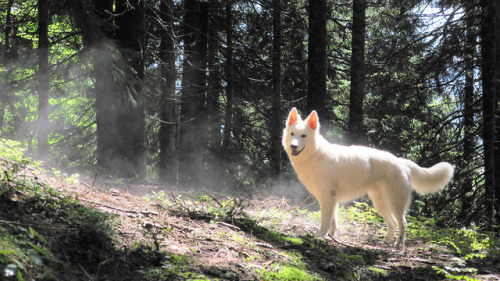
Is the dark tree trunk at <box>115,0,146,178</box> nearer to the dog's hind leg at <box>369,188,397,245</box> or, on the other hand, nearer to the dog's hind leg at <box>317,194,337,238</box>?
the dog's hind leg at <box>317,194,337,238</box>

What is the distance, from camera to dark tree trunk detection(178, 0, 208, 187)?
15.2 metres

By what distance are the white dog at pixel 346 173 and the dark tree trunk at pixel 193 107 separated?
30.2 ft

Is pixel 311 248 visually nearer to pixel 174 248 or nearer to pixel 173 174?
pixel 174 248

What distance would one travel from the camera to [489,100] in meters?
9.43

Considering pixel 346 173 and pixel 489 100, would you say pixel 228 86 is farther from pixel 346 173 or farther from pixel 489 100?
pixel 346 173

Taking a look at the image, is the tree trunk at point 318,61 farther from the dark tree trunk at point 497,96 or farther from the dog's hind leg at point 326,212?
the dog's hind leg at point 326,212

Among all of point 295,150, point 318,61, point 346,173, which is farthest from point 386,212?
point 318,61

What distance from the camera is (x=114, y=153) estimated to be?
9742mm

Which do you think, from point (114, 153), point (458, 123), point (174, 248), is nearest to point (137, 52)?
point (114, 153)

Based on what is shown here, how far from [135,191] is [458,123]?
9452 mm

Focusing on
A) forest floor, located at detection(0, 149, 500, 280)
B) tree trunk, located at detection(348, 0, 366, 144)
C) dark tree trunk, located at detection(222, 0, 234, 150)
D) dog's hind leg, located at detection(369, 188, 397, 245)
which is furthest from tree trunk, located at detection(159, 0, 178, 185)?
dog's hind leg, located at detection(369, 188, 397, 245)

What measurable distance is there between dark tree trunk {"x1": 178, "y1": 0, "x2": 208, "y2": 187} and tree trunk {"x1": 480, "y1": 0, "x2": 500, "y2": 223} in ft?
32.4

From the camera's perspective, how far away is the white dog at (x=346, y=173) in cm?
651

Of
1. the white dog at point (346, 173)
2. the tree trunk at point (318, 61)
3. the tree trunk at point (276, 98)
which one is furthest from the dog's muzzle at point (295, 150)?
the tree trunk at point (276, 98)
